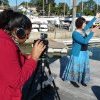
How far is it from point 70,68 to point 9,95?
4771 mm

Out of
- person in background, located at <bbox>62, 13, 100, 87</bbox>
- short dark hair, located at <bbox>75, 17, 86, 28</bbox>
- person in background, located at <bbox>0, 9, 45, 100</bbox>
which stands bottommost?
person in background, located at <bbox>62, 13, 100, 87</bbox>

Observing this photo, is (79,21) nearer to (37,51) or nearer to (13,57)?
(37,51)

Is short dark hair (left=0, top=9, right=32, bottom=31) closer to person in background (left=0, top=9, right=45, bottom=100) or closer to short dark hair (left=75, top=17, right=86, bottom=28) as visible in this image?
person in background (left=0, top=9, right=45, bottom=100)

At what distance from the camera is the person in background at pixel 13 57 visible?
2746 mm

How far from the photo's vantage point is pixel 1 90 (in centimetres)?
280

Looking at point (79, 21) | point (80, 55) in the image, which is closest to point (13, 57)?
point (79, 21)

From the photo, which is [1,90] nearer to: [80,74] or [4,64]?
[4,64]

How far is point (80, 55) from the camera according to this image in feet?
23.9

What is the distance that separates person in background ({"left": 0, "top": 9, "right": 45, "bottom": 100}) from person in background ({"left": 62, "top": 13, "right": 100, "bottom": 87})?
409 centimetres

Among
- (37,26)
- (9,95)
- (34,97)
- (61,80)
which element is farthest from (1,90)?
(37,26)

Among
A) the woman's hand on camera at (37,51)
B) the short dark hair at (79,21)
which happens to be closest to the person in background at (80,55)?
the short dark hair at (79,21)

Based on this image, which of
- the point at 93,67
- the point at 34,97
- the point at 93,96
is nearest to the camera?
the point at 34,97

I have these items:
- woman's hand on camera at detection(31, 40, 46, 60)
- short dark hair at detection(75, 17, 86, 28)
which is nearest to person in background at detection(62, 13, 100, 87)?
short dark hair at detection(75, 17, 86, 28)

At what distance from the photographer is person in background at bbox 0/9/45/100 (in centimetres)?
275
